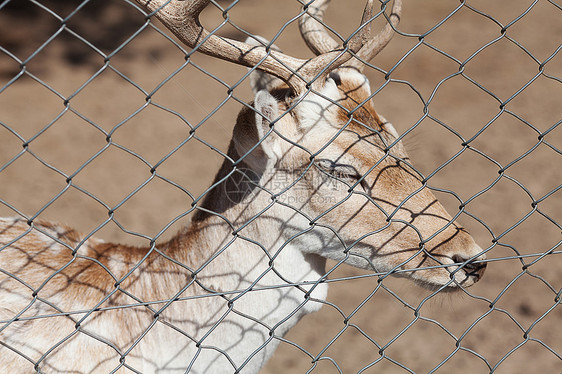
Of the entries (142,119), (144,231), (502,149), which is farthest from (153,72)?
(502,149)

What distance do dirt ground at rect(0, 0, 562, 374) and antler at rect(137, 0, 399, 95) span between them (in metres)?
1.03

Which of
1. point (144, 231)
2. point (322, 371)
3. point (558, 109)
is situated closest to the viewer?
point (322, 371)

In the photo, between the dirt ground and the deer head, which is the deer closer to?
the deer head

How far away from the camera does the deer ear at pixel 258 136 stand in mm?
2264

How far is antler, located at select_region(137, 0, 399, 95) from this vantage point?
6.38 feet

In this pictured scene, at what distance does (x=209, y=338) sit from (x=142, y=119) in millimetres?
3861

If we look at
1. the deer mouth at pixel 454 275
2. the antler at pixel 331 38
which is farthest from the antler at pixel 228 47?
the deer mouth at pixel 454 275

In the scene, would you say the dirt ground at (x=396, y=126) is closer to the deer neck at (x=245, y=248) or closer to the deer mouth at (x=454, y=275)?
the deer mouth at (x=454, y=275)

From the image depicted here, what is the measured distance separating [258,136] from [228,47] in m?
0.41

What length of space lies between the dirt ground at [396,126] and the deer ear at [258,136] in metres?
0.90

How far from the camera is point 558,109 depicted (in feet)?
20.9

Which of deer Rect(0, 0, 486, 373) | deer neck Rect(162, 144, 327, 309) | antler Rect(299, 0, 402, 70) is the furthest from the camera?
antler Rect(299, 0, 402, 70)

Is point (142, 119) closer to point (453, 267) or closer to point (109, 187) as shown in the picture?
point (109, 187)

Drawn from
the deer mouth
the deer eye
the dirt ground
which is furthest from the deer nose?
the deer eye
